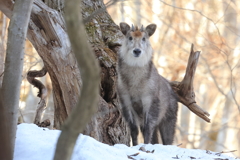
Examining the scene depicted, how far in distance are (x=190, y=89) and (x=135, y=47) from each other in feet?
4.47

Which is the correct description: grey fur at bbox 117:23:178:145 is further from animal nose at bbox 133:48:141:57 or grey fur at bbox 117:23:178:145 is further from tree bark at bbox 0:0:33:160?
tree bark at bbox 0:0:33:160

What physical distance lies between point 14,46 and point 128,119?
3254mm

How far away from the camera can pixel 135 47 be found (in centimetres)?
583

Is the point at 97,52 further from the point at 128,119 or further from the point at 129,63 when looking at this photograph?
the point at 128,119

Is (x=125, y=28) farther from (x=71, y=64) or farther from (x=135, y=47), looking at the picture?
(x=71, y=64)

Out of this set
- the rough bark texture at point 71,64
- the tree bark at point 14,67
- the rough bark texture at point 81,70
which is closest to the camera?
the rough bark texture at point 81,70

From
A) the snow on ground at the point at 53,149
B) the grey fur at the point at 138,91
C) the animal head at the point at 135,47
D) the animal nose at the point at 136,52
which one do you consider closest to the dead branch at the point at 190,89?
the grey fur at the point at 138,91

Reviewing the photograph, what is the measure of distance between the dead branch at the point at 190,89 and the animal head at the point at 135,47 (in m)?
0.71

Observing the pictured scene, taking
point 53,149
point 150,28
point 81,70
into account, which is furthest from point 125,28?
point 81,70

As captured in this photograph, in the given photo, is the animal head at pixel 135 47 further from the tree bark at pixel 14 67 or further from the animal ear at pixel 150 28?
the tree bark at pixel 14 67

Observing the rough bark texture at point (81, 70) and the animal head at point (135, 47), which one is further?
the animal head at point (135, 47)

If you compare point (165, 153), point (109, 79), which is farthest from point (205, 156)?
point (109, 79)

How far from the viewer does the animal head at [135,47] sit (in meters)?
5.85

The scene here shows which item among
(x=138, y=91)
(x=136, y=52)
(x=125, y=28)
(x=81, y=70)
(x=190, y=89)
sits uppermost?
(x=125, y=28)
